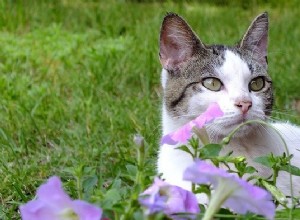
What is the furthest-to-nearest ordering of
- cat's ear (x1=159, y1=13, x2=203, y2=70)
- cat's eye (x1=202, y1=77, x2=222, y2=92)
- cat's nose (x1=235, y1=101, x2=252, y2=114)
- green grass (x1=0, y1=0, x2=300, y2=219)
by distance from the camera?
1. green grass (x1=0, y1=0, x2=300, y2=219)
2. cat's ear (x1=159, y1=13, x2=203, y2=70)
3. cat's eye (x1=202, y1=77, x2=222, y2=92)
4. cat's nose (x1=235, y1=101, x2=252, y2=114)

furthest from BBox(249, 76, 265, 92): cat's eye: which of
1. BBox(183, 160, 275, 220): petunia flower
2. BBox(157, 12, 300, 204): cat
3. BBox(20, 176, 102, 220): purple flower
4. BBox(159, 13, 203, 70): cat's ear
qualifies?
BBox(20, 176, 102, 220): purple flower

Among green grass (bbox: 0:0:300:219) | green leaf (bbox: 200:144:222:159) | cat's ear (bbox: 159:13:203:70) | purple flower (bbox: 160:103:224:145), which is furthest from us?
green grass (bbox: 0:0:300:219)

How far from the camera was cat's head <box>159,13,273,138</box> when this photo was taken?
7.76ft

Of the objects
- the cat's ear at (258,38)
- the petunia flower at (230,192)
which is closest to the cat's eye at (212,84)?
the cat's ear at (258,38)

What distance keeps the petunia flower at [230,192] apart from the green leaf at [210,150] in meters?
0.18

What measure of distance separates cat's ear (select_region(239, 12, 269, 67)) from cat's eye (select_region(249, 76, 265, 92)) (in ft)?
0.51

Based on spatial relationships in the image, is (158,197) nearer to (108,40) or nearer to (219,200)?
(219,200)

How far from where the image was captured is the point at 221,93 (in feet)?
7.93

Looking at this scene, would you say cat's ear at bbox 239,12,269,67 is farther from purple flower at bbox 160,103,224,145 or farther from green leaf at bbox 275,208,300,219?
green leaf at bbox 275,208,300,219

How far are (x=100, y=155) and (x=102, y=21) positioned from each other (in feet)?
8.96

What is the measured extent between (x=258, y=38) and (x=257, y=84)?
30 centimetres

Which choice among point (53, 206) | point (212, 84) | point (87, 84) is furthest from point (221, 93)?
point (87, 84)

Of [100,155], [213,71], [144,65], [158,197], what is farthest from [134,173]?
[144,65]

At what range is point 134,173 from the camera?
1.64 metres
